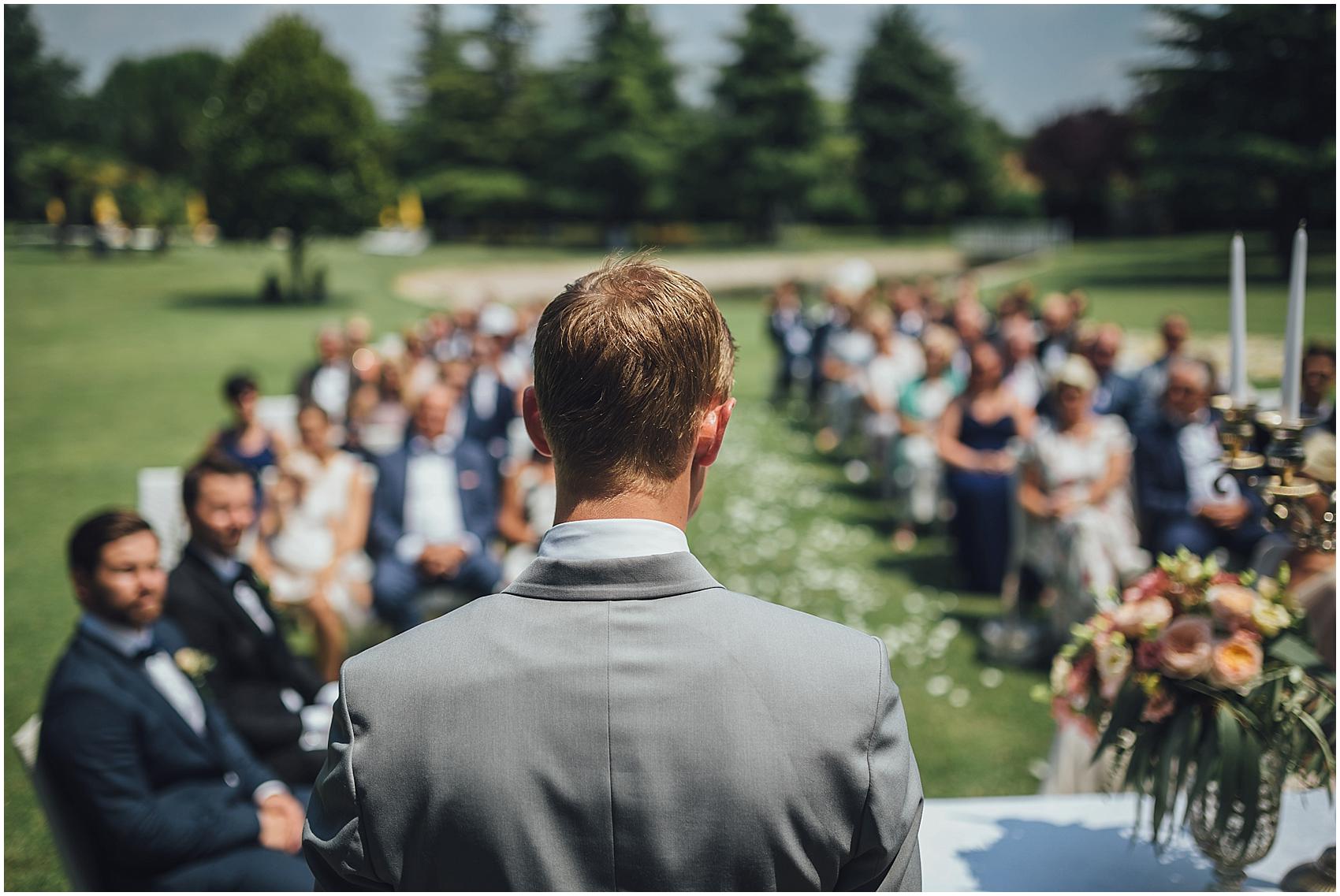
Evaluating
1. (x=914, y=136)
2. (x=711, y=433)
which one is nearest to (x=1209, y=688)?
(x=711, y=433)

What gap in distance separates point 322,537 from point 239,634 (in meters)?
2.23

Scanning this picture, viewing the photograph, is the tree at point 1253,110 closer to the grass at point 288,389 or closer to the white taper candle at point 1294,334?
the grass at point 288,389

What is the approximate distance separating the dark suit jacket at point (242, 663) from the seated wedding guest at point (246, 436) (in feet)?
10.3

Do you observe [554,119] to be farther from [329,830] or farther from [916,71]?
[329,830]

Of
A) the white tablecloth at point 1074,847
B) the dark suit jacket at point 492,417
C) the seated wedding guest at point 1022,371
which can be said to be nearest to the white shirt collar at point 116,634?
the white tablecloth at point 1074,847

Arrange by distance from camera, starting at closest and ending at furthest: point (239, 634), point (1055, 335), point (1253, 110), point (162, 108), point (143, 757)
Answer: point (143, 757), point (239, 634), point (1055, 335), point (1253, 110), point (162, 108)

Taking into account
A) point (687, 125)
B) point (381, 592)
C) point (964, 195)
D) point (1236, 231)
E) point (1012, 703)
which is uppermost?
point (687, 125)

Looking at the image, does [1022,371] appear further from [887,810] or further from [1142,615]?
[887,810]

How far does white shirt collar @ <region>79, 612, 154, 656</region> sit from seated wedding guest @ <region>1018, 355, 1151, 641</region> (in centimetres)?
522

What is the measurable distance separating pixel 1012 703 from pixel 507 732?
543 cm

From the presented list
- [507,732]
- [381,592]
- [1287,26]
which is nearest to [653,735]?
[507,732]

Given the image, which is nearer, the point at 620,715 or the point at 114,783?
the point at 620,715

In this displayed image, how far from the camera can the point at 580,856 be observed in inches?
49.3

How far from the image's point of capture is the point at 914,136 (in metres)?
53.3
